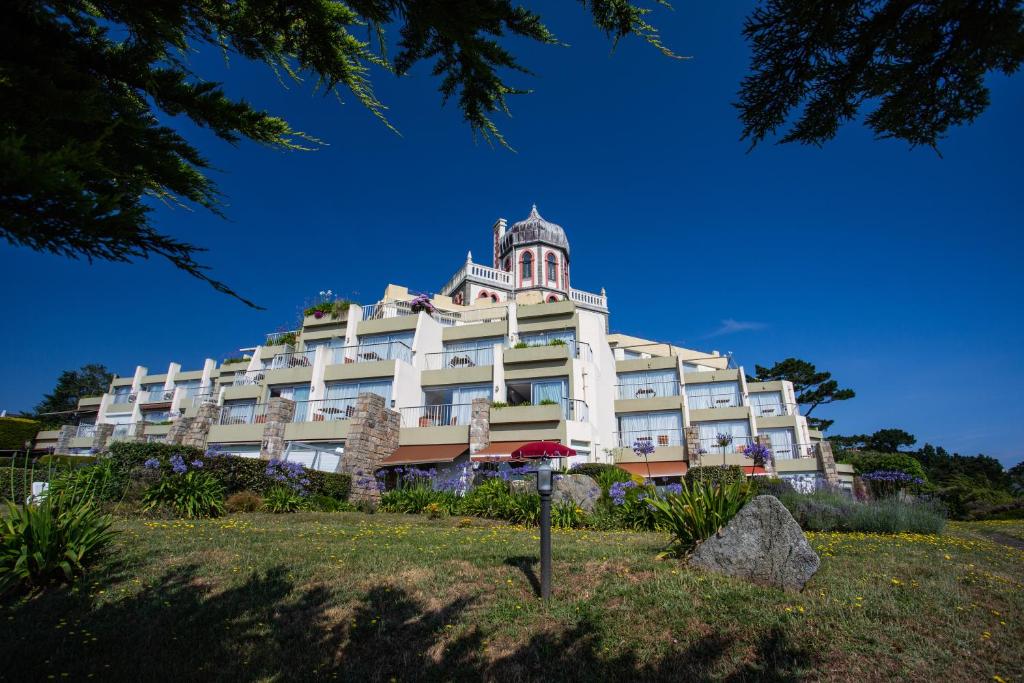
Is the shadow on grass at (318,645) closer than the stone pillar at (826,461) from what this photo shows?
Yes

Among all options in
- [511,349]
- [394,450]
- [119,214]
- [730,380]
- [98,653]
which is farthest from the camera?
[730,380]

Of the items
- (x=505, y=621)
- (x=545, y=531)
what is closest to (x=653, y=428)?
(x=545, y=531)

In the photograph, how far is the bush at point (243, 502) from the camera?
610 inches

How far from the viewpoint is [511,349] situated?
30375mm

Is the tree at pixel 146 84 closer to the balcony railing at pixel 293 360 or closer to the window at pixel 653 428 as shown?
the window at pixel 653 428

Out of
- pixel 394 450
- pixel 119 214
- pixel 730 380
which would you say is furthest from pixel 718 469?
pixel 119 214

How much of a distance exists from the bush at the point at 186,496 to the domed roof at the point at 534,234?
136 ft

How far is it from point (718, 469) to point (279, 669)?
21122mm

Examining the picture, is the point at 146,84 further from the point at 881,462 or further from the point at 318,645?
the point at 881,462

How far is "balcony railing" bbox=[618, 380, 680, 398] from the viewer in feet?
122

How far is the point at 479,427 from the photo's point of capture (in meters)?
25.3

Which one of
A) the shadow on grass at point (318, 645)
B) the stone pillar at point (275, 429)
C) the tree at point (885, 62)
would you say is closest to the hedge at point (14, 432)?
the stone pillar at point (275, 429)

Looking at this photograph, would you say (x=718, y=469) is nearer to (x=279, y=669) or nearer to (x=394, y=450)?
(x=394, y=450)

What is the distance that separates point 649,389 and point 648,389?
0.07 metres
